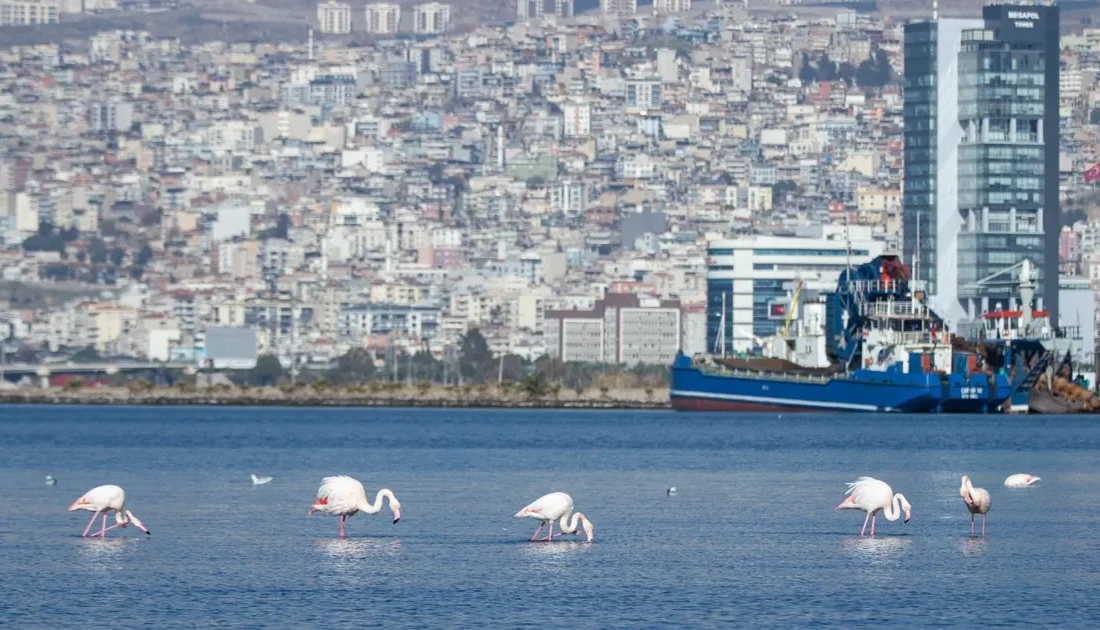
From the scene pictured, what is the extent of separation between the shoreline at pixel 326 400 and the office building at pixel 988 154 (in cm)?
2613

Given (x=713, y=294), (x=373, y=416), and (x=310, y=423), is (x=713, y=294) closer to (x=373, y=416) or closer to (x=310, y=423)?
(x=373, y=416)

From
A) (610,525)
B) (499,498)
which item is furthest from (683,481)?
(610,525)

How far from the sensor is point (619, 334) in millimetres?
184125

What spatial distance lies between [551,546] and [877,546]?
13.7 ft

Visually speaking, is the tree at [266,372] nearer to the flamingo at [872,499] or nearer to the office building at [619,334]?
the office building at [619,334]

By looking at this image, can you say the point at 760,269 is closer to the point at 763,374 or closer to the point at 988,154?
the point at 988,154

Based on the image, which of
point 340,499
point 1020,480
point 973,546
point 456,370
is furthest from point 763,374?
point 340,499

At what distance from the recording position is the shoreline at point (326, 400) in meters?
124

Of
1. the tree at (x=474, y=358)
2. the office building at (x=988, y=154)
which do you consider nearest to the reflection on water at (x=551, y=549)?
the office building at (x=988, y=154)

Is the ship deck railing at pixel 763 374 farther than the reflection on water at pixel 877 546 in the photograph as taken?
Yes

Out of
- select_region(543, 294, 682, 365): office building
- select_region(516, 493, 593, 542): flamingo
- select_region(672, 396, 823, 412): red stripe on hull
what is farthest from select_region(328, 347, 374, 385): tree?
select_region(516, 493, 593, 542): flamingo

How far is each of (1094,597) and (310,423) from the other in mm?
68569

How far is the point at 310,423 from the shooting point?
93.7 meters

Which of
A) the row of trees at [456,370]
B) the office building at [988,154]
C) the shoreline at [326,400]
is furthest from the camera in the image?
the row of trees at [456,370]
